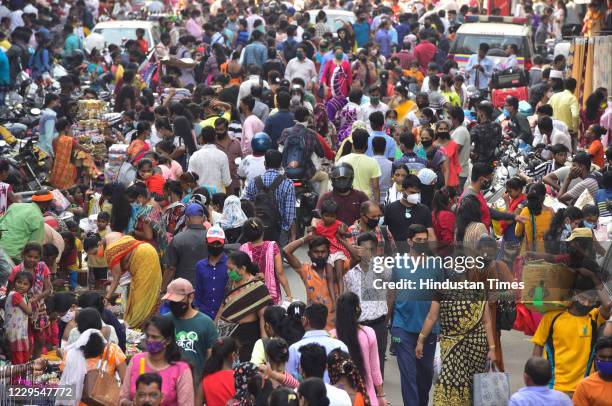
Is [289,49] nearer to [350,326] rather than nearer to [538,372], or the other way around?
[350,326]

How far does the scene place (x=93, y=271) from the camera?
13.8 meters

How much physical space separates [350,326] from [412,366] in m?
1.46

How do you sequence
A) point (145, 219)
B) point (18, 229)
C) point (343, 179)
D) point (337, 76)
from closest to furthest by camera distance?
point (145, 219), point (343, 179), point (18, 229), point (337, 76)

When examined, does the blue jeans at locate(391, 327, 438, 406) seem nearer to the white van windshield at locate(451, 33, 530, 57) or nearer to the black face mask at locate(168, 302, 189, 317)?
the black face mask at locate(168, 302, 189, 317)

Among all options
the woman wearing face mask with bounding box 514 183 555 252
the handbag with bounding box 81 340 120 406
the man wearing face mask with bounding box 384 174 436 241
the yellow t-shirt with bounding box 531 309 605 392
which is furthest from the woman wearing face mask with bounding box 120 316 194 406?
the woman wearing face mask with bounding box 514 183 555 252

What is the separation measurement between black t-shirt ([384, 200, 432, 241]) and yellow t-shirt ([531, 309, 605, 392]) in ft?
7.96

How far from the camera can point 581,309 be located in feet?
31.9

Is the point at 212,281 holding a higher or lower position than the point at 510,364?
higher

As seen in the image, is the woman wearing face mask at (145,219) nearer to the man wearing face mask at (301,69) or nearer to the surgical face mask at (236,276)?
the surgical face mask at (236,276)

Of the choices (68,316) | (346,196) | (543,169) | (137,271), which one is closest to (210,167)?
(346,196)

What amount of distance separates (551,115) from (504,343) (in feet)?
22.2

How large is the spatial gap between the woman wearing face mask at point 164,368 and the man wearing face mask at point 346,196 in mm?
4510

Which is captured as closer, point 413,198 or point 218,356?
point 218,356

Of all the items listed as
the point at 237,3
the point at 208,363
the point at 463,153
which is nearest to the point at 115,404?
the point at 208,363
